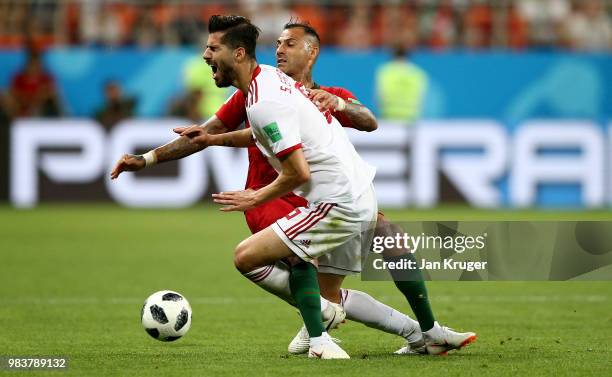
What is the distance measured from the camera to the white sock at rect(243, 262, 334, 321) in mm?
6566

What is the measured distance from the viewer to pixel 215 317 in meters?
8.58

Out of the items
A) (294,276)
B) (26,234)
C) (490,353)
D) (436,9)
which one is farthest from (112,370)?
(436,9)

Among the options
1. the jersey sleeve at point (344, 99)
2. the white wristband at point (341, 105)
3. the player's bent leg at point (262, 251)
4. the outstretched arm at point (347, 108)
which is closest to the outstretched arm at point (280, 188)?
the player's bent leg at point (262, 251)

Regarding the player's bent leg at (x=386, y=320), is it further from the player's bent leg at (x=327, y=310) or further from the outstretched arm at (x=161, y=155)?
the outstretched arm at (x=161, y=155)

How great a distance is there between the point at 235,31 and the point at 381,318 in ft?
6.02

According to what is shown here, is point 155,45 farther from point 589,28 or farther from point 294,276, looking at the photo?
point 294,276

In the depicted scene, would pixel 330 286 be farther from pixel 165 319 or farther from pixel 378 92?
pixel 378 92

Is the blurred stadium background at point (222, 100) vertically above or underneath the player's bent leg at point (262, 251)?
underneath

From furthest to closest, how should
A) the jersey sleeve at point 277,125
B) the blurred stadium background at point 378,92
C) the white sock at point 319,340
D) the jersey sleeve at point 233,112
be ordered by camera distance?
the blurred stadium background at point 378,92 < the jersey sleeve at point 233,112 < the white sock at point 319,340 < the jersey sleeve at point 277,125

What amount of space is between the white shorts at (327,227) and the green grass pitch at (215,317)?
619mm

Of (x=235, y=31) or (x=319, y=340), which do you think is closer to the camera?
(x=235, y=31)

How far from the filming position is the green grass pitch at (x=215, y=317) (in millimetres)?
6367

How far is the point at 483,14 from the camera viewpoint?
1997 centimetres

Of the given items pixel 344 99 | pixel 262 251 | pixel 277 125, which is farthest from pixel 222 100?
pixel 277 125
